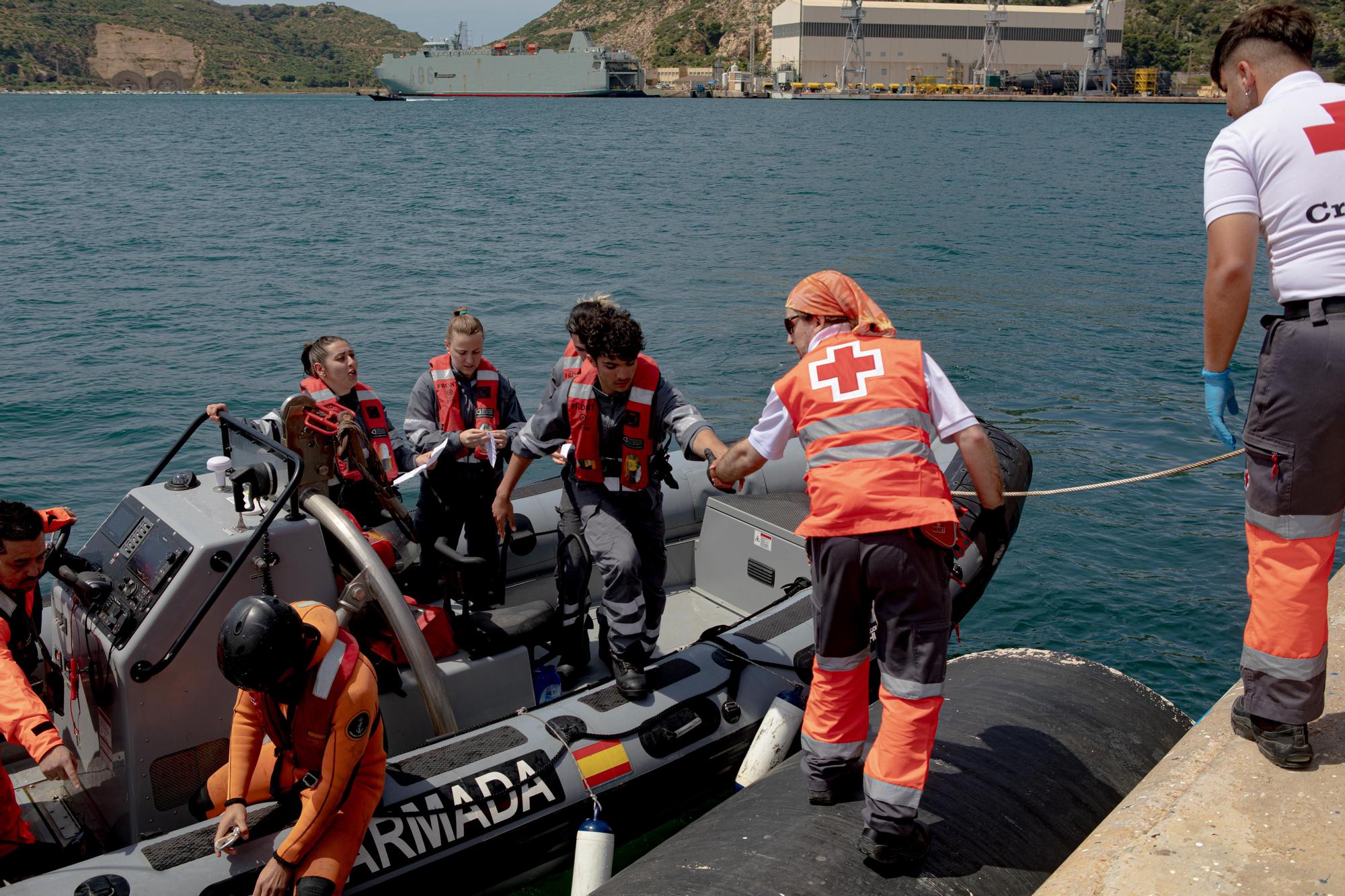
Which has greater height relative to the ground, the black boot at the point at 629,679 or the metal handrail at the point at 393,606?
the metal handrail at the point at 393,606

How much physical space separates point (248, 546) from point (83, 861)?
1087mm

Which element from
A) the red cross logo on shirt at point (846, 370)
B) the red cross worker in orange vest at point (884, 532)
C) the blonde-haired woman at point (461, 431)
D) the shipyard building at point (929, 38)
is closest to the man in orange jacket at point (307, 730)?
the red cross worker in orange vest at point (884, 532)

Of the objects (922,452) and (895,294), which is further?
(895,294)

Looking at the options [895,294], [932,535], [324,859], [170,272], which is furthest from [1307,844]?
[170,272]

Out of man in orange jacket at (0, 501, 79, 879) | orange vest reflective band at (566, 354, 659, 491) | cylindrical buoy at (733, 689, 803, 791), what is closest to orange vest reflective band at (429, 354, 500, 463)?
orange vest reflective band at (566, 354, 659, 491)

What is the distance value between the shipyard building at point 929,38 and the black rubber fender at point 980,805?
107m

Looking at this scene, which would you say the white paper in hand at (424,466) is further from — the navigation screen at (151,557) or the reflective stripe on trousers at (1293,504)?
the reflective stripe on trousers at (1293,504)

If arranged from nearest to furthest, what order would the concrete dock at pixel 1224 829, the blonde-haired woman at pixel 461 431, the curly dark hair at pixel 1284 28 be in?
1. the concrete dock at pixel 1224 829
2. the curly dark hair at pixel 1284 28
3. the blonde-haired woman at pixel 461 431

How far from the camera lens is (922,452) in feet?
10.0

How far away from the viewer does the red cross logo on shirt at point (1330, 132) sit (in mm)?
2934

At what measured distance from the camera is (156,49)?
493 ft

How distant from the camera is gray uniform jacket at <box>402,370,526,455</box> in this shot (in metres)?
5.66

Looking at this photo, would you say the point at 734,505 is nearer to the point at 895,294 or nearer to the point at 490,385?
the point at 490,385

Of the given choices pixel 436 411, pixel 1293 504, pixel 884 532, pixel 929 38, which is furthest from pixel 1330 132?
pixel 929 38
